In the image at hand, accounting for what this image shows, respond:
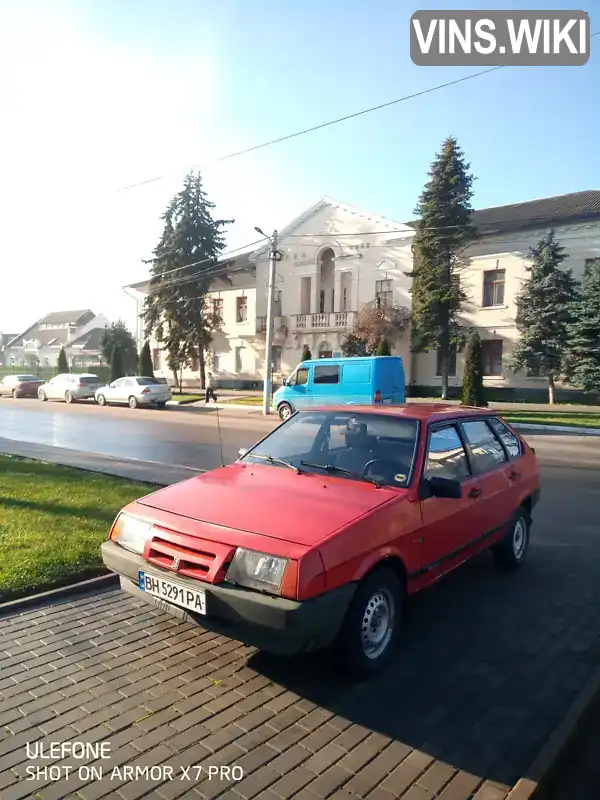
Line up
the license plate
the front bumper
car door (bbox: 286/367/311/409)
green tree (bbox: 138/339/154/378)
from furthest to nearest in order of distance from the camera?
1. green tree (bbox: 138/339/154/378)
2. car door (bbox: 286/367/311/409)
3. the license plate
4. the front bumper

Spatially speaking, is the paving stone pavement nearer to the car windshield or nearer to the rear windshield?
the car windshield

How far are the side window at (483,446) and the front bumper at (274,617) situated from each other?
6.91 ft

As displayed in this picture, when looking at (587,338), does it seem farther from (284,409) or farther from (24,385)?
(24,385)

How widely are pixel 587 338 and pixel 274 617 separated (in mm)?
24664

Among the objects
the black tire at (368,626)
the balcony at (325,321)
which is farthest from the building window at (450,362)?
the black tire at (368,626)

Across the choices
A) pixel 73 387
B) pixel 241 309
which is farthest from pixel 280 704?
pixel 241 309

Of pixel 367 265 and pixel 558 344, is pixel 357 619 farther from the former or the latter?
pixel 367 265

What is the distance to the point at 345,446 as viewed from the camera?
4430 mm

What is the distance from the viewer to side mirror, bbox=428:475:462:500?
3.88 meters

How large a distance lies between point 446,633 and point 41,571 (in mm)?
3249

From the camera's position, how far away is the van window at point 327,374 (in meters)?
19.1

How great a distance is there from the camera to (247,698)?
10.4 ft

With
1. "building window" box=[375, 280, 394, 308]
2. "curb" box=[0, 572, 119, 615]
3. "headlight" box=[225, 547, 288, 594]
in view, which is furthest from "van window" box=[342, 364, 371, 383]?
"building window" box=[375, 280, 394, 308]

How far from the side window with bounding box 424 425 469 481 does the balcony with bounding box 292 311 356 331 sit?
3108cm
